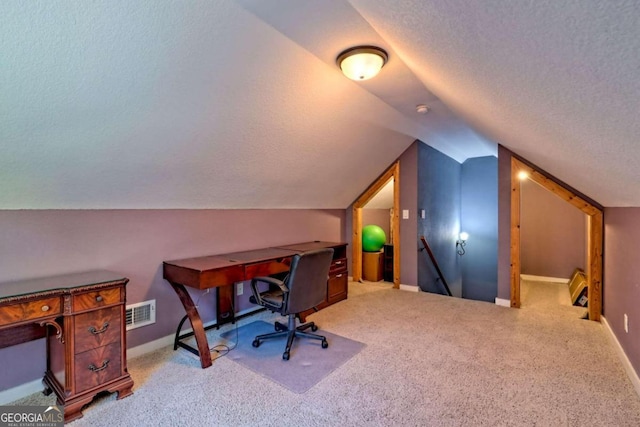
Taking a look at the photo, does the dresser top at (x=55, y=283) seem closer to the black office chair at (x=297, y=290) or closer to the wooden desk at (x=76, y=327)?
the wooden desk at (x=76, y=327)

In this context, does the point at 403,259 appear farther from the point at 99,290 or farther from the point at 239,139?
the point at 99,290

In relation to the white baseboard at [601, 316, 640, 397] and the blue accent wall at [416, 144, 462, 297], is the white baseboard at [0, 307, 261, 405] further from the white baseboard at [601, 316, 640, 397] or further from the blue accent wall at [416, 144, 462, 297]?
the white baseboard at [601, 316, 640, 397]

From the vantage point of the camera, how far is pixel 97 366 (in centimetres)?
197

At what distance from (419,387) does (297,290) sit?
1127 millimetres

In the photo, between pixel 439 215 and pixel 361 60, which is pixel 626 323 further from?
pixel 439 215

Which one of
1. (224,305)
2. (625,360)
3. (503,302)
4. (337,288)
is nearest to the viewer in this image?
(625,360)

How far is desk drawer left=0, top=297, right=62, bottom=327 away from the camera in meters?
1.69

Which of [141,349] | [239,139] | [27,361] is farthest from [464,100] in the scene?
[27,361]

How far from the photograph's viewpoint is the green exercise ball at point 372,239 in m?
5.24

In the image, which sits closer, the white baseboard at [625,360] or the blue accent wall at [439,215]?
the white baseboard at [625,360]

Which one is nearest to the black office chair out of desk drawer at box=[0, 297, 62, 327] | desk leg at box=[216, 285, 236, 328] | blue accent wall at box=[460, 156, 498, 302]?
desk leg at box=[216, 285, 236, 328]

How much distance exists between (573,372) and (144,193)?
360 centimetres

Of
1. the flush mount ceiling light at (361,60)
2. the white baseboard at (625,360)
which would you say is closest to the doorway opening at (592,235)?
the white baseboard at (625,360)

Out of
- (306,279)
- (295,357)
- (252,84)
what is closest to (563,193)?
(306,279)
